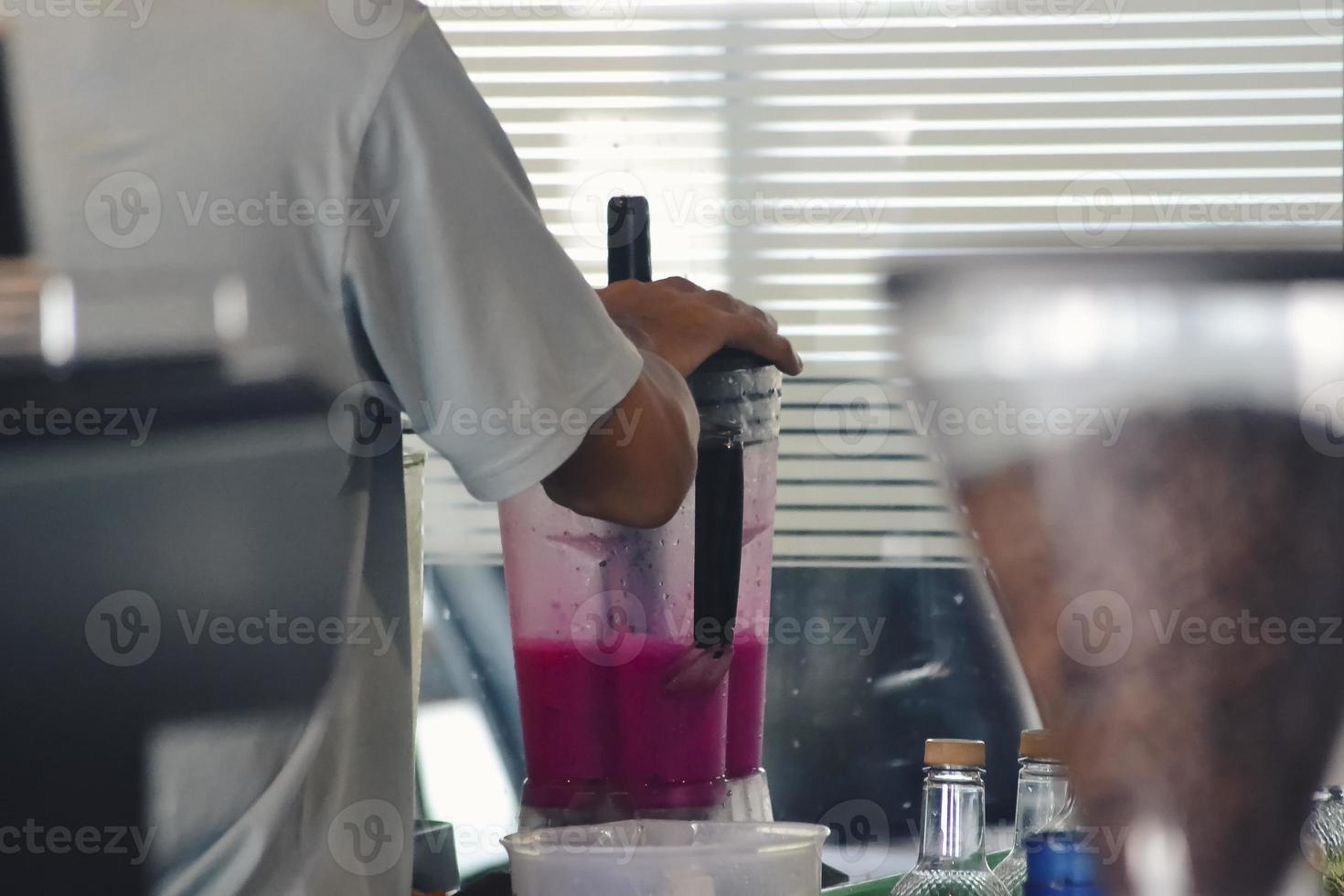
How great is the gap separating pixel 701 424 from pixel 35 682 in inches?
14.8

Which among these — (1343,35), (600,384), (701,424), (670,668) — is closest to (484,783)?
(670,668)

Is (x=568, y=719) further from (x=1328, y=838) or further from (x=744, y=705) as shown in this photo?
(x=1328, y=838)

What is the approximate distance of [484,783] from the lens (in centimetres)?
133

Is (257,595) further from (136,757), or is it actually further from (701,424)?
(701,424)
